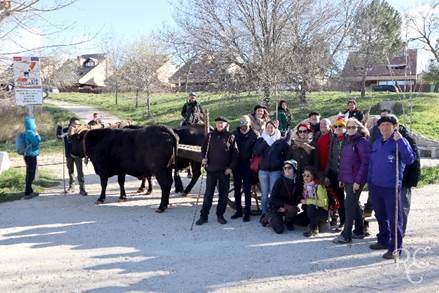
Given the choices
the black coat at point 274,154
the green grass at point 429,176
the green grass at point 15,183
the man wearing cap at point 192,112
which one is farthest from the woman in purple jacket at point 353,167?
the green grass at point 15,183

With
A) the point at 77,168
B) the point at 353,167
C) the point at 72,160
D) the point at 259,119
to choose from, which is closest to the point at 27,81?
the point at 72,160

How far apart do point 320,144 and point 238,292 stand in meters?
3.35

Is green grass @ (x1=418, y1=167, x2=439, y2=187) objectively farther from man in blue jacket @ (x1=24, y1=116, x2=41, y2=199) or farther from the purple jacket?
man in blue jacket @ (x1=24, y1=116, x2=41, y2=199)

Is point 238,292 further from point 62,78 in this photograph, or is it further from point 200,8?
point 62,78

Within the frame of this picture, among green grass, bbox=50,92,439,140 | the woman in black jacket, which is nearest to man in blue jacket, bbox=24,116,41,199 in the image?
the woman in black jacket

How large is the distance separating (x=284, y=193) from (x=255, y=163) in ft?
2.78

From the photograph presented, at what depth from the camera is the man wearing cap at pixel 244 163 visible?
8344 millimetres

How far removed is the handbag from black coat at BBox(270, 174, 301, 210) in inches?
24.9

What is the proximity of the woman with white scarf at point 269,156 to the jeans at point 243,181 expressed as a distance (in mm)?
288

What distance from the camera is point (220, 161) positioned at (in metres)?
8.09

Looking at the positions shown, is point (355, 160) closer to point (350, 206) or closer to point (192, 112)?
point (350, 206)

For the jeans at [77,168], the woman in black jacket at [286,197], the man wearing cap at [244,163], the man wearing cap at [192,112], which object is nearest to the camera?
the woman in black jacket at [286,197]

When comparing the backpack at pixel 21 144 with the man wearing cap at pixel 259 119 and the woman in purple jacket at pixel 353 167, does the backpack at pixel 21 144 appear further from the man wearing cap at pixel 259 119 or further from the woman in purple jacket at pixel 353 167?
the woman in purple jacket at pixel 353 167

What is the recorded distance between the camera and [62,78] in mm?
52031
